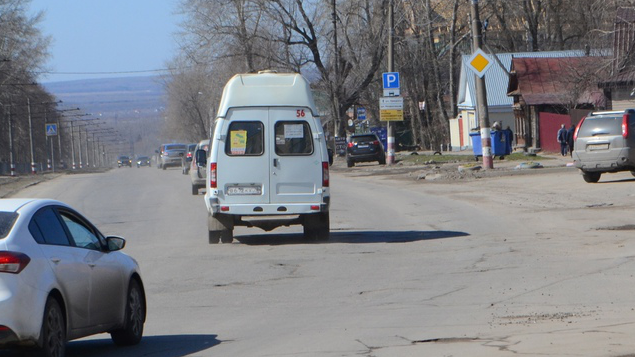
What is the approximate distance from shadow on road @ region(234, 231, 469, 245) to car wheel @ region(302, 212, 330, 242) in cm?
17

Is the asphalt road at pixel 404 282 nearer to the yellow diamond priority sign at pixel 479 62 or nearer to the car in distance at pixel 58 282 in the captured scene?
the car in distance at pixel 58 282

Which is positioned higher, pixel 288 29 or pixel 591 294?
pixel 288 29

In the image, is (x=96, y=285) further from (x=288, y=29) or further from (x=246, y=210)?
(x=288, y=29)

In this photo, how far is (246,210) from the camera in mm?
15930

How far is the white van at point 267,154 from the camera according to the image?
52.3 ft

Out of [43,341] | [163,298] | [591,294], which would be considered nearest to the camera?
[43,341]

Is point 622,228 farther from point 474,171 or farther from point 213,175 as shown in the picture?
point 474,171

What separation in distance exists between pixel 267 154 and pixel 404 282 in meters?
5.01

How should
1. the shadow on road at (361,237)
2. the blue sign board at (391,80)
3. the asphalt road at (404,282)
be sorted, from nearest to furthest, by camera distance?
1. the asphalt road at (404,282)
2. the shadow on road at (361,237)
3. the blue sign board at (391,80)

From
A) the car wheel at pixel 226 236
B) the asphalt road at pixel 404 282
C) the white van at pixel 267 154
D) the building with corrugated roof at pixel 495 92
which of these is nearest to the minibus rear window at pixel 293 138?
the white van at pixel 267 154

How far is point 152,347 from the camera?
833cm

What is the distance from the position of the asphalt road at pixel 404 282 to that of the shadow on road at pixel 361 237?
0.04 metres

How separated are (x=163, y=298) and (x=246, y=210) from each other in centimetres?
478

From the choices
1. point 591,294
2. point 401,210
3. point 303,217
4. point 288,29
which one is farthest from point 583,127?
point 288,29
